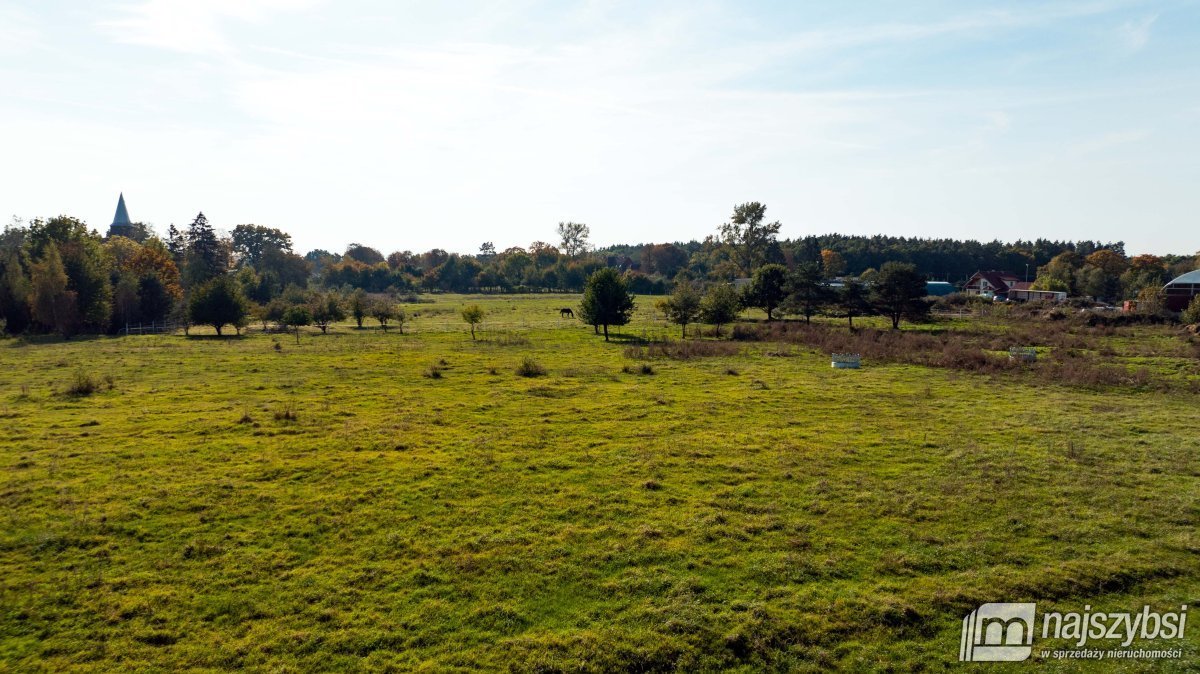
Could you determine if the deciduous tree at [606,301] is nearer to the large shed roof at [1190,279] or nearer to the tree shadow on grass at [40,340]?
the tree shadow on grass at [40,340]

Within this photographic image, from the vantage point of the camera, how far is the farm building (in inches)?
2840

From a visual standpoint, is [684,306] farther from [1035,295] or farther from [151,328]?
[1035,295]

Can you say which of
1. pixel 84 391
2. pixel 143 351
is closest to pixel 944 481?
pixel 84 391

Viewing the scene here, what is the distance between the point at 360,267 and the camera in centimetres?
13862

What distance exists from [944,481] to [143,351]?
52.2 m

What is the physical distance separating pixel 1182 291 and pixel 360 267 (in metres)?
136

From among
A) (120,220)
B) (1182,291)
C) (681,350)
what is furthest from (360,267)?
(1182,291)

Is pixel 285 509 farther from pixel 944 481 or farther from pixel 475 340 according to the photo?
pixel 475 340

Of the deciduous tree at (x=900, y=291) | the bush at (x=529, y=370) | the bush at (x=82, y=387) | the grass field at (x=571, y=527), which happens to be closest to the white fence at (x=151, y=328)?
the bush at (x=82, y=387)

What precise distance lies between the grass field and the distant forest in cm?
4409

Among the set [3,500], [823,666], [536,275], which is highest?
[536,275]

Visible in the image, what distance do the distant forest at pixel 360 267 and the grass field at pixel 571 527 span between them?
44.1 m

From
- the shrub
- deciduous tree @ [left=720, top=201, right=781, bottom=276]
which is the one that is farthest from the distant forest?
the shrub

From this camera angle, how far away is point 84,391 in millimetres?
29797
